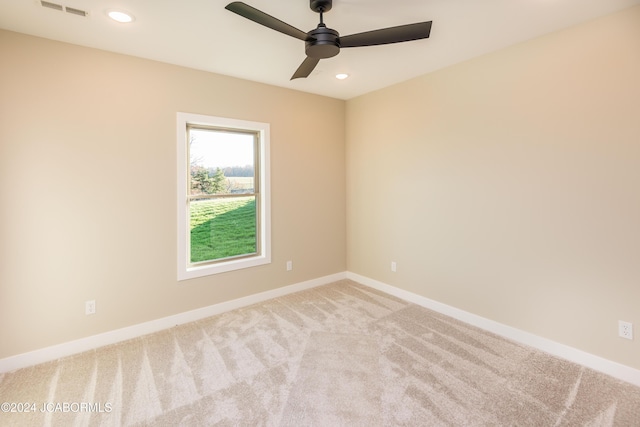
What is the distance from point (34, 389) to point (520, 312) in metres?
3.89

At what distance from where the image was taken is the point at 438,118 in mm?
3303

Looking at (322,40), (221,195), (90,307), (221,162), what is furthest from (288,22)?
(90,307)

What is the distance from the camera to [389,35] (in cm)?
196

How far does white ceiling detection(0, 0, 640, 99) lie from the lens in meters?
2.07

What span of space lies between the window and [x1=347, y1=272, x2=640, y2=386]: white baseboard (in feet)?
6.30

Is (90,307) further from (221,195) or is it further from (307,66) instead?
(307,66)

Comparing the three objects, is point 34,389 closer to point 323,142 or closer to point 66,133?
point 66,133

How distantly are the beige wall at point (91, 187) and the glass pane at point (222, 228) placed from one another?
28 centimetres

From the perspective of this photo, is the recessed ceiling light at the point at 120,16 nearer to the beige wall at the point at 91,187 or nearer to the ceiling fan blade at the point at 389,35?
the beige wall at the point at 91,187

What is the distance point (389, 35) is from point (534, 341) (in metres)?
2.75

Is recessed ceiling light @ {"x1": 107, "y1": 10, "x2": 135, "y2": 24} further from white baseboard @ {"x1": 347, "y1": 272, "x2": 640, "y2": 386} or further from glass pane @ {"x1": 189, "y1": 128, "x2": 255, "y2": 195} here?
white baseboard @ {"x1": 347, "y1": 272, "x2": 640, "y2": 386}

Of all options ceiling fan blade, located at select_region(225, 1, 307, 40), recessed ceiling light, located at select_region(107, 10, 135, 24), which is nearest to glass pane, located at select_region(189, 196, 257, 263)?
recessed ceiling light, located at select_region(107, 10, 135, 24)

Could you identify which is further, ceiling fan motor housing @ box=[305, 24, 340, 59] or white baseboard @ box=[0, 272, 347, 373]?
white baseboard @ box=[0, 272, 347, 373]

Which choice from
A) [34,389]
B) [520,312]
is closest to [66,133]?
[34,389]
